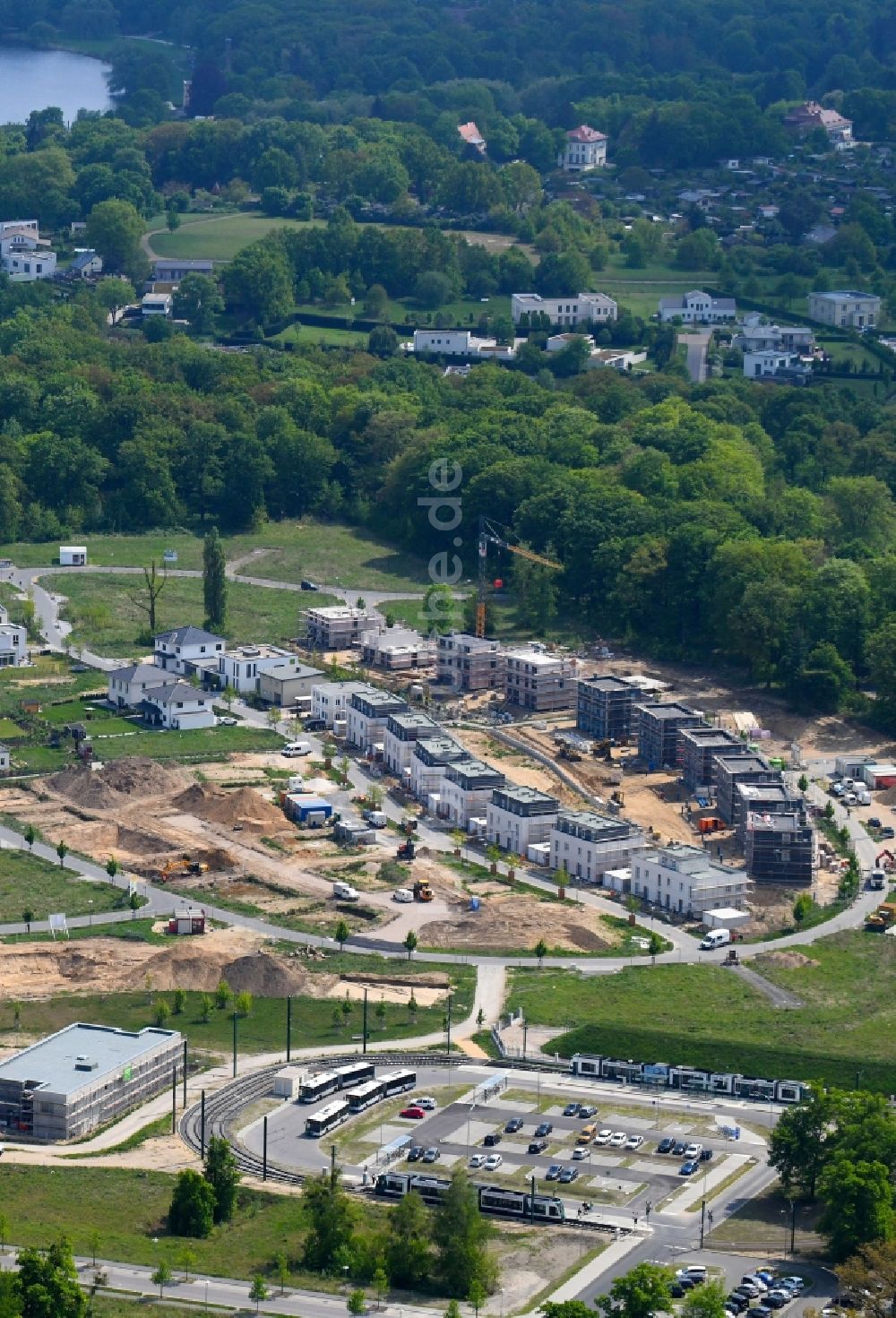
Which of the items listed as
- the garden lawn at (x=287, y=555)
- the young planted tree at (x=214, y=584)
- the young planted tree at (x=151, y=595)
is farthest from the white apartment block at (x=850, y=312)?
the young planted tree at (x=214, y=584)

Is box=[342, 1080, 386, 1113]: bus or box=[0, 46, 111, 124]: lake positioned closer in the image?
box=[342, 1080, 386, 1113]: bus

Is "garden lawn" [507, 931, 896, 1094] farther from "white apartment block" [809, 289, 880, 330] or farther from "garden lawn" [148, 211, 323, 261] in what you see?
"garden lawn" [148, 211, 323, 261]

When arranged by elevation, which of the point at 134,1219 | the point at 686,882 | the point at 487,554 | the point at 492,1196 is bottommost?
the point at 134,1219

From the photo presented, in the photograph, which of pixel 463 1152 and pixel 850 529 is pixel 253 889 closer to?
pixel 463 1152

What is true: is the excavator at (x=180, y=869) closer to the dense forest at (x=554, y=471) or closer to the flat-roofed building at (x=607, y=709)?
the flat-roofed building at (x=607, y=709)

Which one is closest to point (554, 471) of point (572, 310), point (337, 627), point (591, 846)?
point (337, 627)

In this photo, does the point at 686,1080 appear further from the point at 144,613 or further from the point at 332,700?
the point at 144,613

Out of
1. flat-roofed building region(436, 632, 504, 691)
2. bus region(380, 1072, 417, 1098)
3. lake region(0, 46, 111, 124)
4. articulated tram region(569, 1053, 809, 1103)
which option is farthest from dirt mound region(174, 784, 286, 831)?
lake region(0, 46, 111, 124)
